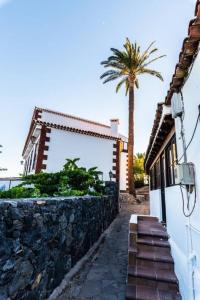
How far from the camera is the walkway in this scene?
3.51 m

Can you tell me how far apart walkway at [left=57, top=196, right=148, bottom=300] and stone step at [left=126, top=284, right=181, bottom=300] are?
199 mm

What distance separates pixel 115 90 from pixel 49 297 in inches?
693

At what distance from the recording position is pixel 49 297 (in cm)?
315

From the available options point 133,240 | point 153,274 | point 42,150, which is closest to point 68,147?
point 42,150

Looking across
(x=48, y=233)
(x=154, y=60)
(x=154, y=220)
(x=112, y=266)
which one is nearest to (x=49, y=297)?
(x=48, y=233)

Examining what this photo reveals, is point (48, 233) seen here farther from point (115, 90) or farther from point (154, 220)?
point (115, 90)

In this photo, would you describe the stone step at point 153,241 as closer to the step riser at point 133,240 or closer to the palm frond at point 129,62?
the step riser at point 133,240

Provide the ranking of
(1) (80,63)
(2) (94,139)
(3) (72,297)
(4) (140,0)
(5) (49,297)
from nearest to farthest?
(5) (49,297), (3) (72,297), (4) (140,0), (1) (80,63), (2) (94,139)

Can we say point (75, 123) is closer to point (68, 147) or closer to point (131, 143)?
point (68, 147)

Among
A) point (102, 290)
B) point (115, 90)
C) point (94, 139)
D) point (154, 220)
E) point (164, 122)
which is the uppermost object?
point (115, 90)

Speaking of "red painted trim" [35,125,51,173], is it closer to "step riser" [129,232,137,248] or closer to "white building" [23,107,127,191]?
"white building" [23,107,127,191]

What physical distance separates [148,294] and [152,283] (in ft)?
1.03

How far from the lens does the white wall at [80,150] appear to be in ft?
47.0

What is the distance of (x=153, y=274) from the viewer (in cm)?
379
